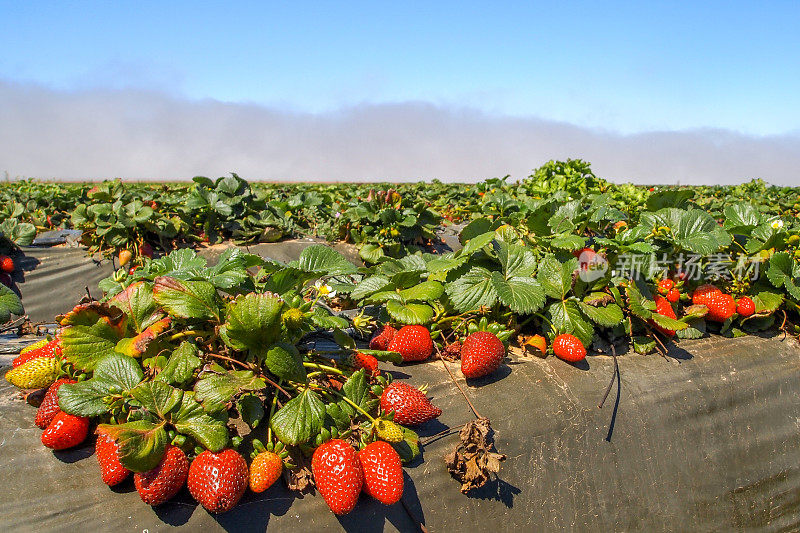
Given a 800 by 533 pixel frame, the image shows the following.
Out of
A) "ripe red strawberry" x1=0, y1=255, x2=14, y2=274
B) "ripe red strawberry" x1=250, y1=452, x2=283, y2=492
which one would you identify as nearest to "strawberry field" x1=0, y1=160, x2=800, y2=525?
"ripe red strawberry" x1=250, y1=452, x2=283, y2=492

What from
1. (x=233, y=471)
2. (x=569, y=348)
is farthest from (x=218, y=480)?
(x=569, y=348)

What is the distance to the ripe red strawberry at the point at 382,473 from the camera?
134 centimetres

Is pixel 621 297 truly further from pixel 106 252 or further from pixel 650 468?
pixel 106 252

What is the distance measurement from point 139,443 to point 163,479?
121mm

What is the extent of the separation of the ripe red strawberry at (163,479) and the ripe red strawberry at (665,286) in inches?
96.5

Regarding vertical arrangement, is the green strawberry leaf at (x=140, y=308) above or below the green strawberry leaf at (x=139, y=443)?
above

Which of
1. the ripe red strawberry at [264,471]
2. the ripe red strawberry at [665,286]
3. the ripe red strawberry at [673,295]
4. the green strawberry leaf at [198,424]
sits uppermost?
the ripe red strawberry at [665,286]

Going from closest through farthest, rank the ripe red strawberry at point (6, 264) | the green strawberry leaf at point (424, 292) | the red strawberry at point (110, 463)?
1. the red strawberry at point (110, 463)
2. the green strawberry leaf at point (424, 292)
3. the ripe red strawberry at point (6, 264)

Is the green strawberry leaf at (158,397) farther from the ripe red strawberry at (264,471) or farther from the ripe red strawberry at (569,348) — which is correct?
the ripe red strawberry at (569,348)

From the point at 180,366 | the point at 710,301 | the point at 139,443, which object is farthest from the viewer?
the point at 710,301

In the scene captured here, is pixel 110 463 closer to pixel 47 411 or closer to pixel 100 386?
pixel 100 386

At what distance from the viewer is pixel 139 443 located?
125cm

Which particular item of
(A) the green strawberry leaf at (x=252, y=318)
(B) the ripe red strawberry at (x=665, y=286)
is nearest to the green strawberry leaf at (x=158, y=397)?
(A) the green strawberry leaf at (x=252, y=318)

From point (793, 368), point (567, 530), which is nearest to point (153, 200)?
point (567, 530)
